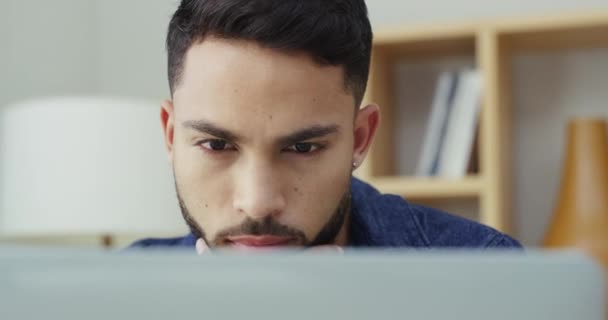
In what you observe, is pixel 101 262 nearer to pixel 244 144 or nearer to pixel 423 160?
pixel 244 144

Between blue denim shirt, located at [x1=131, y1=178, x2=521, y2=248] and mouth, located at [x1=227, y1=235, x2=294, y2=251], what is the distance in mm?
307

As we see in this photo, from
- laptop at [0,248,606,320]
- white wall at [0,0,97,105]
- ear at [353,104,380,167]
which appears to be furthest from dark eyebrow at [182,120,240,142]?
white wall at [0,0,97,105]

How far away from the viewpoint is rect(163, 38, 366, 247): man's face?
0.91m

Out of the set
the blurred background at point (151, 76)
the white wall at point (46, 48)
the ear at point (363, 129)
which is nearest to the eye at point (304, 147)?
the ear at point (363, 129)

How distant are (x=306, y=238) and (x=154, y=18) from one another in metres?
1.97

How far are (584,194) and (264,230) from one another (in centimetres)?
149

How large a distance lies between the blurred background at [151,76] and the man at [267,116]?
3.62 feet

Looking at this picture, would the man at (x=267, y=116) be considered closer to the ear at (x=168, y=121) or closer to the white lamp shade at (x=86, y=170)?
the ear at (x=168, y=121)

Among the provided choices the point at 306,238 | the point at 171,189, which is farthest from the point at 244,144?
the point at 171,189

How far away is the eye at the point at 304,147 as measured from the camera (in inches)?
37.3

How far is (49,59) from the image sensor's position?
2730mm

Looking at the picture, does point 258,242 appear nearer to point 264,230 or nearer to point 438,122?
point 264,230

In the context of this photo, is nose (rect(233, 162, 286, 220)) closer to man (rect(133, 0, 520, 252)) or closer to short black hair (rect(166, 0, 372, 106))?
man (rect(133, 0, 520, 252))

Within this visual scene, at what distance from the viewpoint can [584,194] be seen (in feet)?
7.19
